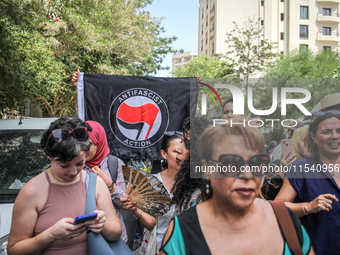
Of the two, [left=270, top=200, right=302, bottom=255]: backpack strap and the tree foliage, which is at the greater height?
the tree foliage

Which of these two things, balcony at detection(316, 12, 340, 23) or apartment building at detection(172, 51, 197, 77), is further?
apartment building at detection(172, 51, 197, 77)

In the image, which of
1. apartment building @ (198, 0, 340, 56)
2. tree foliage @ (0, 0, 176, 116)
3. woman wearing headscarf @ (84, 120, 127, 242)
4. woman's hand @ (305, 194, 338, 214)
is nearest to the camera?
woman's hand @ (305, 194, 338, 214)

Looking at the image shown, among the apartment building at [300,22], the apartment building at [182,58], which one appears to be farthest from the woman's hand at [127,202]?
the apartment building at [182,58]

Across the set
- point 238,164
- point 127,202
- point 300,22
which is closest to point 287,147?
point 238,164

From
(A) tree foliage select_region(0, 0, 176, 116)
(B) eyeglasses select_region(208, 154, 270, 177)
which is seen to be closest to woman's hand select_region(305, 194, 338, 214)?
(B) eyeglasses select_region(208, 154, 270, 177)

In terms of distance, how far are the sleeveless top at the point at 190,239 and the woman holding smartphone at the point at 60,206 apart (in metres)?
0.51

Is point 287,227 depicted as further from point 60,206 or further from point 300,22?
point 300,22

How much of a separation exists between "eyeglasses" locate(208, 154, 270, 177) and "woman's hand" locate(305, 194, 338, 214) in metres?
0.72

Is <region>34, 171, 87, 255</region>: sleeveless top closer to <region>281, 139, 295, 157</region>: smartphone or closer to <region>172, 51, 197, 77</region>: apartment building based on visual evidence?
<region>281, 139, 295, 157</region>: smartphone

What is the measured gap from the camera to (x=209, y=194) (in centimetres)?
149

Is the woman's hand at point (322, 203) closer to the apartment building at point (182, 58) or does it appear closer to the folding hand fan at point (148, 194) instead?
the folding hand fan at point (148, 194)

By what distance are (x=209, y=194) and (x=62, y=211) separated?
36.2 inches

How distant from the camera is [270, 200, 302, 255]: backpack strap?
52.7 inches

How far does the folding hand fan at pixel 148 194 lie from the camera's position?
2.16m
